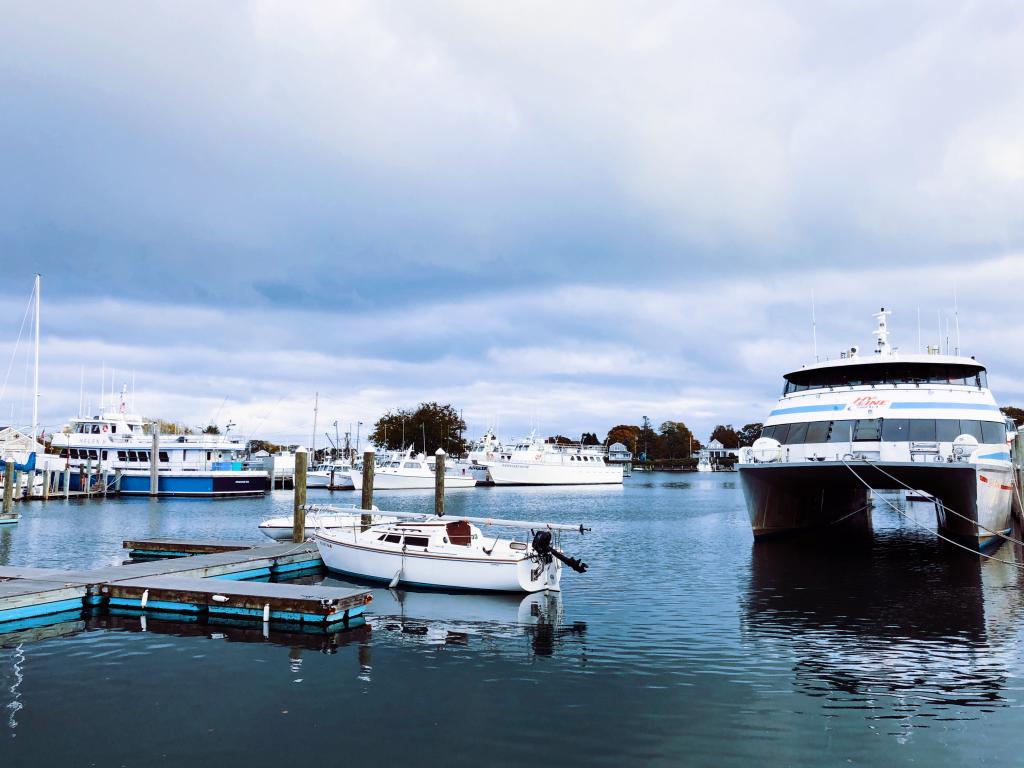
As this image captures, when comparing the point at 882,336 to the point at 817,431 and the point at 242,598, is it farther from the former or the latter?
the point at 242,598

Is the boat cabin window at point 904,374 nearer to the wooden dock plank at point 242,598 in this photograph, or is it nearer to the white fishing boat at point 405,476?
the wooden dock plank at point 242,598

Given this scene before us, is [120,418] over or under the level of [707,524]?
over

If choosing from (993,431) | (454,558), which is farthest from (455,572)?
(993,431)

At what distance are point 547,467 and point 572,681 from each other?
88481 millimetres

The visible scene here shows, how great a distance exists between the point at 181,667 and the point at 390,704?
15.2 feet

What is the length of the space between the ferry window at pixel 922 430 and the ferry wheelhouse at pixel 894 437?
32 mm

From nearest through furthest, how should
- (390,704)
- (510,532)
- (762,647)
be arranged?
(390,704) → (762,647) → (510,532)

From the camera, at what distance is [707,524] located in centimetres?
4459

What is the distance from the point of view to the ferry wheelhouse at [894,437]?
26.4 meters

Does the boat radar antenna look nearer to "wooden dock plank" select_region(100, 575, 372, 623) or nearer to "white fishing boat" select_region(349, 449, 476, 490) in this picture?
"wooden dock plank" select_region(100, 575, 372, 623)

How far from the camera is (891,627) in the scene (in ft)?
55.5

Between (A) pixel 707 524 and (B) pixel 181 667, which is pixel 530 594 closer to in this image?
(B) pixel 181 667

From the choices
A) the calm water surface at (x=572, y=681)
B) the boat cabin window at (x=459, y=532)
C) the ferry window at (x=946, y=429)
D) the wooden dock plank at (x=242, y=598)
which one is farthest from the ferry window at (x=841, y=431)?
the wooden dock plank at (x=242, y=598)

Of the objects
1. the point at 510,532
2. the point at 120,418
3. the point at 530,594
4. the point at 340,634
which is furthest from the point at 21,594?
the point at 120,418
